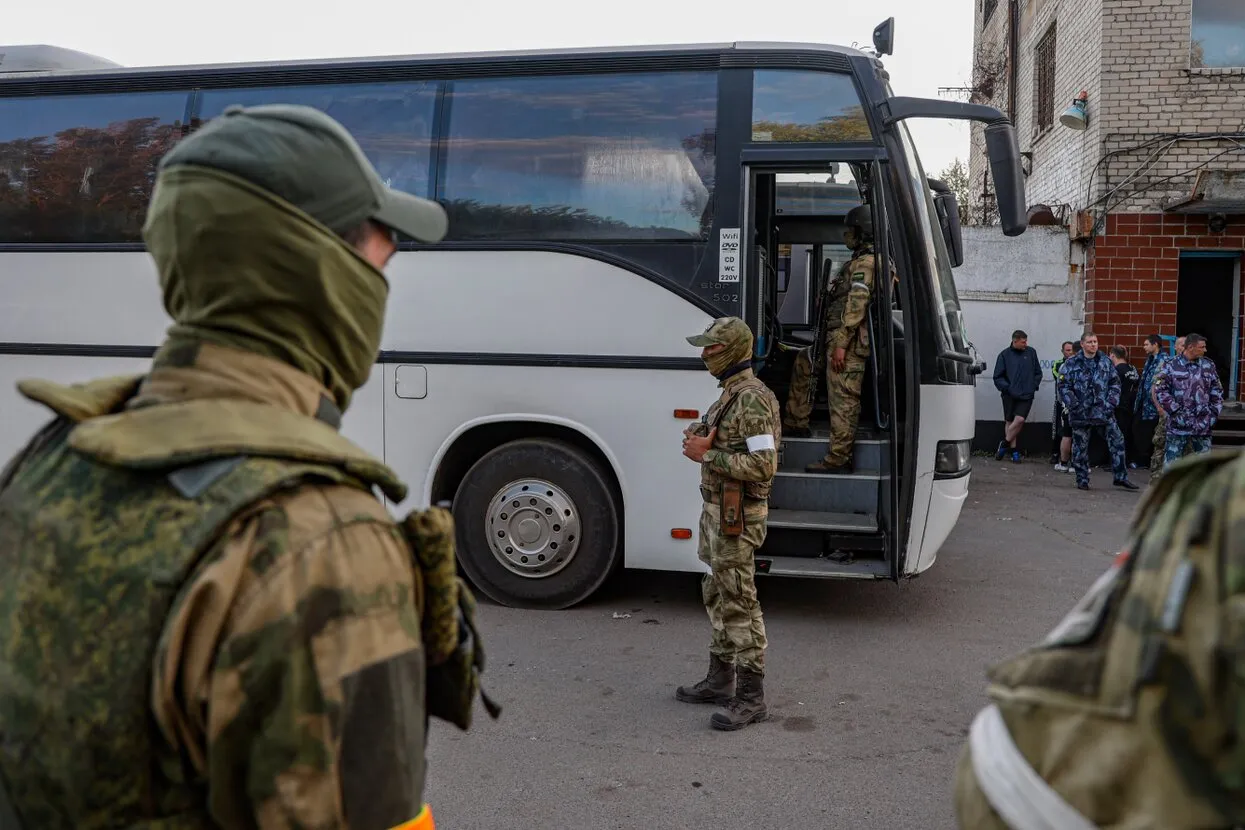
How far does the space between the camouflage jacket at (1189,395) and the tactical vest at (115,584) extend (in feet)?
37.9

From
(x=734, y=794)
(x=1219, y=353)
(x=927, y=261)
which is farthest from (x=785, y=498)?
(x=1219, y=353)

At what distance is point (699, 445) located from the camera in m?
4.77

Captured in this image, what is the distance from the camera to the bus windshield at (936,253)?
20.4 ft

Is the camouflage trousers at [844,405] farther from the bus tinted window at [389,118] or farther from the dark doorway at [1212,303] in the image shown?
the dark doorway at [1212,303]

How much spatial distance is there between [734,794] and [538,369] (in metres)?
3.13

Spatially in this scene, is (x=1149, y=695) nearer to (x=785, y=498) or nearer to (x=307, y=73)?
(x=785, y=498)

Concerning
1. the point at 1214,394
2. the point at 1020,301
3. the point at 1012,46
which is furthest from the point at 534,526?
the point at 1012,46

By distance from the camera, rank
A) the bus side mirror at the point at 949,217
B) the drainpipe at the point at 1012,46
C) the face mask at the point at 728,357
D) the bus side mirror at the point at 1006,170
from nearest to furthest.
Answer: the face mask at the point at 728,357, the bus side mirror at the point at 1006,170, the bus side mirror at the point at 949,217, the drainpipe at the point at 1012,46

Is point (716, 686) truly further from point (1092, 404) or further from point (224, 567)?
point (1092, 404)

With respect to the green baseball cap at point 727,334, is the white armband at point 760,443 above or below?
below

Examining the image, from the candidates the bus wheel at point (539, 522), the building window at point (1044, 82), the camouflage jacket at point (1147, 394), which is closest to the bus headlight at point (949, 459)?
the bus wheel at point (539, 522)

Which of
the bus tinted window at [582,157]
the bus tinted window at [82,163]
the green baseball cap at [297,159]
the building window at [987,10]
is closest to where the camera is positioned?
the green baseball cap at [297,159]

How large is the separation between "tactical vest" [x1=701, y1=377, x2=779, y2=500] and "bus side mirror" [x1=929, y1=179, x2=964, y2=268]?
3.04 meters

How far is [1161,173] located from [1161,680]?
48.2 ft
